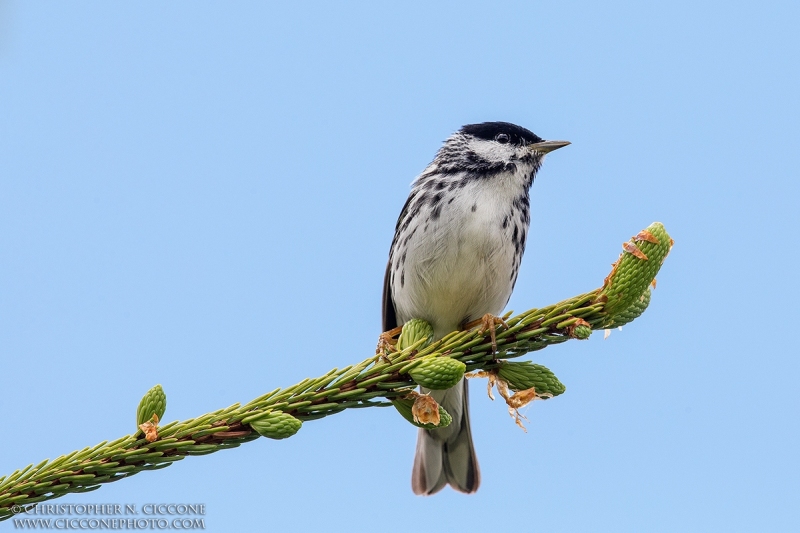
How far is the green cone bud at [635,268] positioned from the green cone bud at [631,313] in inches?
1.0

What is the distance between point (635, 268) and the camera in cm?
259

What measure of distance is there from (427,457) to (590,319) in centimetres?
207

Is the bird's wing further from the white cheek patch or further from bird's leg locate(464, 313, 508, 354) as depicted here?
bird's leg locate(464, 313, 508, 354)

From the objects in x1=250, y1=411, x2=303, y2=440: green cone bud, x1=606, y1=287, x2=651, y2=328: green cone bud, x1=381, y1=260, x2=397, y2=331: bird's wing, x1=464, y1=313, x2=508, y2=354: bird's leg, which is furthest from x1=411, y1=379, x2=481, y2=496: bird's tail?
x1=250, y1=411, x2=303, y2=440: green cone bud

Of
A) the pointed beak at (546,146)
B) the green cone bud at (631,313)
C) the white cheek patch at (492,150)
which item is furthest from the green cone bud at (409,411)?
the pointed beak at (546,146)

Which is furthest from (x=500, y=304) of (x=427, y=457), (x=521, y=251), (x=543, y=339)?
(x=543, y=339)

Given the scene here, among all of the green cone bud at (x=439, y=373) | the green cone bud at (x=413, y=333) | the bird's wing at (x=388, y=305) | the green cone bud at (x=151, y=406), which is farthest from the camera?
the bird's wing at (x=388, y=305)

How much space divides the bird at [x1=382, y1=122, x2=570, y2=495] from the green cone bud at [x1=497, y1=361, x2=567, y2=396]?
1.55 meters

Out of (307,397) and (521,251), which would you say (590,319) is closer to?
(307,397)

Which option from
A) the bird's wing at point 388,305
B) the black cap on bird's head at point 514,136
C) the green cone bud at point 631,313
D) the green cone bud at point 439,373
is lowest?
the green cone bud at point 439,373

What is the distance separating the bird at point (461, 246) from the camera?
422 cm

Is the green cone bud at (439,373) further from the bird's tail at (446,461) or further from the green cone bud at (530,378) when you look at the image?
the bird's tail at (446,461)

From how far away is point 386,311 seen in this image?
511 cm

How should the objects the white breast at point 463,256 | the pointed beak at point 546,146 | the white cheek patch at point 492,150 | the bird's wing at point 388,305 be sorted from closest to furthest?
the white breast at point 463,256 < the white cheek patch at point 492,150 < the pointed beak at point 546,146 < the bird's wing at point 388,305
